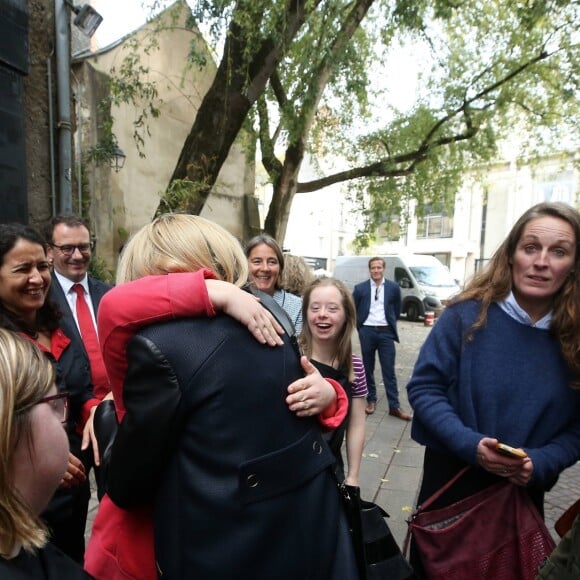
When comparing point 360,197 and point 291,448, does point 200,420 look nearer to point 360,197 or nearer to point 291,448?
point 291,448

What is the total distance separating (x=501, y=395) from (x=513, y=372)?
0.09m

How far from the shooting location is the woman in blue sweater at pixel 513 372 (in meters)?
1.57

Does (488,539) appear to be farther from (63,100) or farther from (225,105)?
(63,100)

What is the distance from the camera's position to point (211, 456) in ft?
3.30

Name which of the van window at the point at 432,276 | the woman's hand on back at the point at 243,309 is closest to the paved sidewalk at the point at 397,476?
the woman's hand on back at the point at 243,309

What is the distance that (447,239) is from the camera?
3156 centimetres

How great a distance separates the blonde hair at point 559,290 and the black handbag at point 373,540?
2.47 ft

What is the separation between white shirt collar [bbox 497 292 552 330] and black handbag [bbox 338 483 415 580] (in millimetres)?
877

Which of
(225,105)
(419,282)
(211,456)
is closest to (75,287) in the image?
(211,456)

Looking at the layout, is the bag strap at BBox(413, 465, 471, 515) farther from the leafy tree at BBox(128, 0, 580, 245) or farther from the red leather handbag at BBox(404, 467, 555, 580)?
the leafy tree at BBox(128, 0, 580, 245)

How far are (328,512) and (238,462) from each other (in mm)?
328

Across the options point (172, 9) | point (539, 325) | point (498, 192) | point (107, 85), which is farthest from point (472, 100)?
point (498, 192)

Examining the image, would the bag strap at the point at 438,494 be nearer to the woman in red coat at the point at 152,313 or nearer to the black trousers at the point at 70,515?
the woman in red coat at the point at 152,313

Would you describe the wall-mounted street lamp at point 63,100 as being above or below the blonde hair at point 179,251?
above
